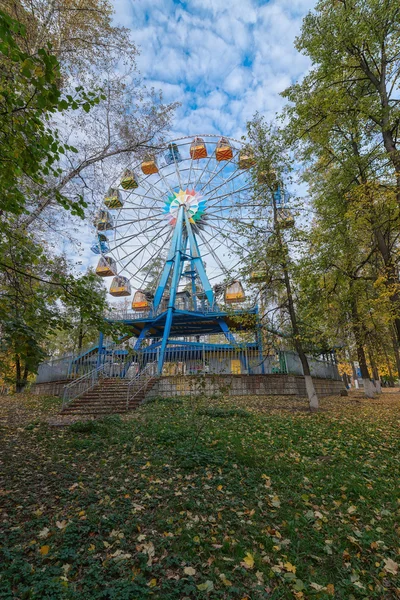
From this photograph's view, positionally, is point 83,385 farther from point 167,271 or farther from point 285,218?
point 167,271

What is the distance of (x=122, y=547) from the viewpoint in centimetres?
300

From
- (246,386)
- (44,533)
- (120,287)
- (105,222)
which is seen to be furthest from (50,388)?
(44,533)

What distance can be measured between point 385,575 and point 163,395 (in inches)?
444

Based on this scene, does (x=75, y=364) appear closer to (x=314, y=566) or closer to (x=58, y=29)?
(x=58, y=29)

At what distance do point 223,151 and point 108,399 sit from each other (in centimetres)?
1819

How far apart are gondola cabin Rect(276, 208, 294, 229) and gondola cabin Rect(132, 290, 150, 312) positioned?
1404cm

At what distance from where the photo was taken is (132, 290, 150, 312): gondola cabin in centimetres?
2287

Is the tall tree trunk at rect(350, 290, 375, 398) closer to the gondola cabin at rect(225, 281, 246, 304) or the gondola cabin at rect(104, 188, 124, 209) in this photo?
the gondola cabin at rect(225, 281, 246, 304)

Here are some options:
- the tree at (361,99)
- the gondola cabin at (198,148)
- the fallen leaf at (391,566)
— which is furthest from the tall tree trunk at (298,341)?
the gondola cabin at (198,148)

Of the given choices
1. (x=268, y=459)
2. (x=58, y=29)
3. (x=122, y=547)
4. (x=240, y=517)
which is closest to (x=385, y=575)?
(x=240, y=517)

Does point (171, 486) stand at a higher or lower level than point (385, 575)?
higher

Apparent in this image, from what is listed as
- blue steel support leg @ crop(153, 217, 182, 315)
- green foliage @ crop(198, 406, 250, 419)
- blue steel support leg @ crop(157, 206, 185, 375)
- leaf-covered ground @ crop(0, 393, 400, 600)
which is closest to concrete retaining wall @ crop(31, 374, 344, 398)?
blue steel support leg @ crop(157, 206, 185, 375)

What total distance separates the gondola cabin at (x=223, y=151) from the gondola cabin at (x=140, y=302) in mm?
11418

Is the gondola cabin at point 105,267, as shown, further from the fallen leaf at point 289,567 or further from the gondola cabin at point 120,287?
the fallen leaf at point 289,567
